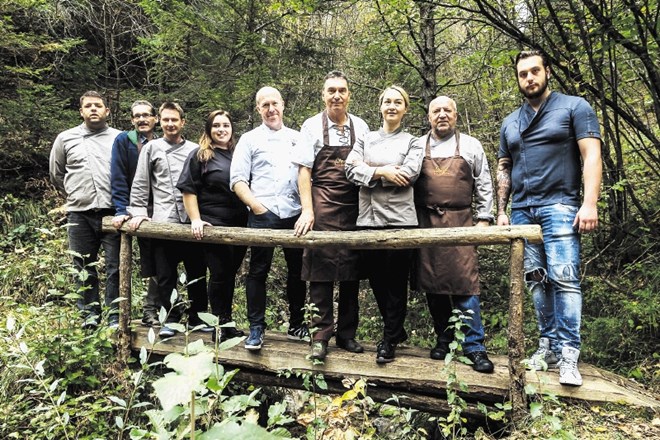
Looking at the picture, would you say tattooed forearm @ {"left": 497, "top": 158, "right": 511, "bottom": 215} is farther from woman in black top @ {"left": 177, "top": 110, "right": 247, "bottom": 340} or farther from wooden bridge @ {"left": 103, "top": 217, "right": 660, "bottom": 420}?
woman in black top @ {"left": 177, "top": 110, "right": 247, "bottom": 340}

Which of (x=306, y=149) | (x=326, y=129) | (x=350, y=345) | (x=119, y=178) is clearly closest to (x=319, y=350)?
(x=350, y=345)

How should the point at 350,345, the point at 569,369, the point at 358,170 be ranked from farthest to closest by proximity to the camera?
the point at 350,345, the point at 358,170, the point at 569,369

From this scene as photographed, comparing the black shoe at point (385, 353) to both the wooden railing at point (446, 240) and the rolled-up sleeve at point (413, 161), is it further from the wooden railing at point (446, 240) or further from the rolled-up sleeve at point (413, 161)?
the rolled-up sleeve at point (413, 161)

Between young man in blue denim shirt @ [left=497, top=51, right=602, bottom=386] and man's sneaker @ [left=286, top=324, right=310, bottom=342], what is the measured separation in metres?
1.97

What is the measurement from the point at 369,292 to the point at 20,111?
21.5ft

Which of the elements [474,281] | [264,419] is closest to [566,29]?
[474,281]

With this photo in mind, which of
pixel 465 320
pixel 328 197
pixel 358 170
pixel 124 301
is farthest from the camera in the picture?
pixel 124 301

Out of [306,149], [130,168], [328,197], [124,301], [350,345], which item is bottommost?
[350,345]

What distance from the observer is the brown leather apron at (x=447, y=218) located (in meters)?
3.79

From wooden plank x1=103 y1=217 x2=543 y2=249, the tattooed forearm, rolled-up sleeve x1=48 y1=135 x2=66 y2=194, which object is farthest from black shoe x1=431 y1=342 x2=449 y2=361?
rolled-up sleeve x1=48 y1=135 x2=66 y2=194

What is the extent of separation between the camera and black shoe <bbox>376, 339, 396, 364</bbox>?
3961 millimetres

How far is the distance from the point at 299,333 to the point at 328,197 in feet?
4.62

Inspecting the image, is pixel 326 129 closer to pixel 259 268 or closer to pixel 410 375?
pixel 259 268

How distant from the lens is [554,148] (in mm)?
3611
